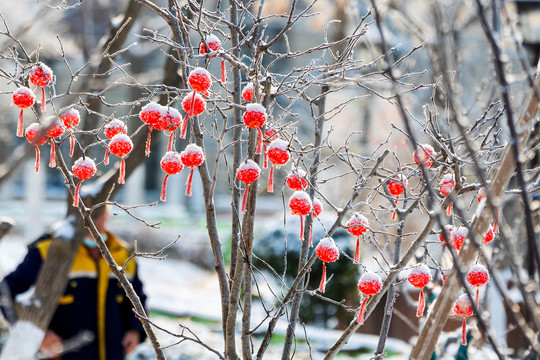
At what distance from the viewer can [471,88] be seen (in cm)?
1095

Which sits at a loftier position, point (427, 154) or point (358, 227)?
point (427, 154)

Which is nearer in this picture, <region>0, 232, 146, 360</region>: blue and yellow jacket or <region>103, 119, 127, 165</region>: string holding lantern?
<region>103, 119, 127, 165</region>: string holding lantern

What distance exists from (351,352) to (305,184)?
4.71 m

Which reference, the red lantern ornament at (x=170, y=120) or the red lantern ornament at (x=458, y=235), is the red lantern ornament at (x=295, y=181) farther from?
the red lantern ornament at (x=458, y=235)

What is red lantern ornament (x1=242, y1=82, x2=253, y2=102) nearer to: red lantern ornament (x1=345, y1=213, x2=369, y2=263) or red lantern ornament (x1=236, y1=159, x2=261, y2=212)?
red lantern ornament (x1=236, y1=159, x2=261, y2=212)

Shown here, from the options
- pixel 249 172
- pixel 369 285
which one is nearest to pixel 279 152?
pixel 249 172

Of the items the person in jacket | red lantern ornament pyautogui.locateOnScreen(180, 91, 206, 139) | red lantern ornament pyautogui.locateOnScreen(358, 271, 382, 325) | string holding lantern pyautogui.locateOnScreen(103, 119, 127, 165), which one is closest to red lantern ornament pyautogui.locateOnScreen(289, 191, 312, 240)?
red lantern ornament pyautogui.locateOnScreen(358, 271, 382, 325)

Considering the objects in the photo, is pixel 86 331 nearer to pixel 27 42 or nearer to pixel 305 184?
pixel 305 184

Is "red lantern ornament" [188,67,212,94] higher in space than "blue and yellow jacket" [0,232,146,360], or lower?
higher

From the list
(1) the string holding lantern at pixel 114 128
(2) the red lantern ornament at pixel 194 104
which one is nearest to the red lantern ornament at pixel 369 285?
(2) the red lantern ornament at pixel 194 104

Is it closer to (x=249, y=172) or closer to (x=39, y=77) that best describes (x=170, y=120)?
(x=249, y=172)

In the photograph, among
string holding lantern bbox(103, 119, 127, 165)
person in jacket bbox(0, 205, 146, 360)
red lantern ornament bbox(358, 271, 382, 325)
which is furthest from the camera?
person in jacket bbox(0, 205, 146, 360)

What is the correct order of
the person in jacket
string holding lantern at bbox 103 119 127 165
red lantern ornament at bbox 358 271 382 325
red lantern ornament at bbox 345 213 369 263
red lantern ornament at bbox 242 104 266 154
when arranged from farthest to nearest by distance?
the person in jacket, string holding lantern at bbox 103 119 127 165, red lantern ornament at bbox 345 213 369 263, red lantern ornament at bbox 358 271 382 325, red lantern ornament at bbox 242 104 266 154

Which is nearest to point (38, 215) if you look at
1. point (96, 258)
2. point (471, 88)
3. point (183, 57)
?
point (471, 88)
